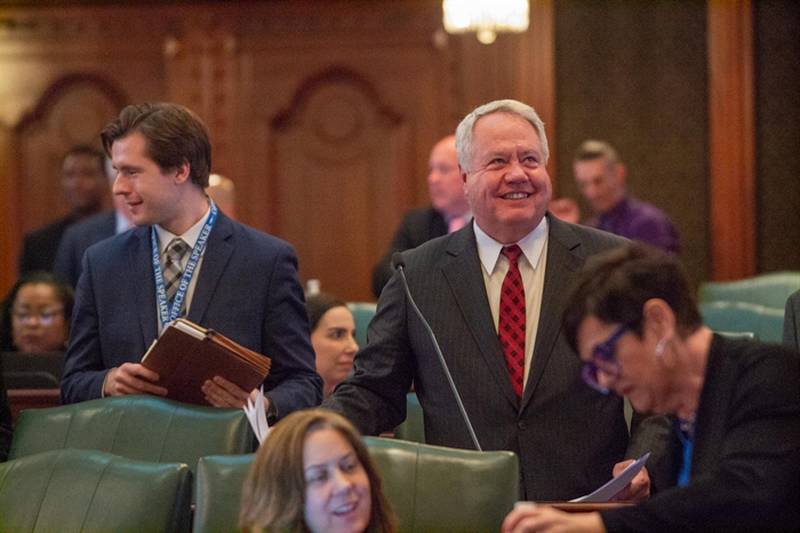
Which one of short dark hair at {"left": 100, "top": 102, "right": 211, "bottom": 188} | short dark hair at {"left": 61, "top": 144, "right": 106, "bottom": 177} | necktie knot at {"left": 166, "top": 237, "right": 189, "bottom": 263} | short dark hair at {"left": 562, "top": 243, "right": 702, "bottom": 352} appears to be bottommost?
short dark hair at {"left": 562, "top": 243, "right": 702, "bottom": 352}

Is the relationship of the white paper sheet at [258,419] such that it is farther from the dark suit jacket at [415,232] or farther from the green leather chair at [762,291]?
the green leather chair at [762,291]

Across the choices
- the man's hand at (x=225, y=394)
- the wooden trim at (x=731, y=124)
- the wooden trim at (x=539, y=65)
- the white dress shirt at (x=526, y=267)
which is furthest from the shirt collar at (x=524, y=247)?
the wooden trim at (x=731, y=124)

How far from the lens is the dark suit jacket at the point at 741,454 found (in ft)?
8.13

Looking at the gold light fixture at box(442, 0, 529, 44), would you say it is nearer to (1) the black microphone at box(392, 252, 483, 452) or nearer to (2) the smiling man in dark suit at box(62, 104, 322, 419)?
(2) the smiling man in dark suit at box(62, 104, 322, 419)

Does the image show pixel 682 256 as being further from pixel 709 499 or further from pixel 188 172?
pixel 709 499

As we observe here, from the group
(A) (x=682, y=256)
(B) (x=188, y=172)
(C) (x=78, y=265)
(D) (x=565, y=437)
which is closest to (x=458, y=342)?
(D) (x=565, y=437)

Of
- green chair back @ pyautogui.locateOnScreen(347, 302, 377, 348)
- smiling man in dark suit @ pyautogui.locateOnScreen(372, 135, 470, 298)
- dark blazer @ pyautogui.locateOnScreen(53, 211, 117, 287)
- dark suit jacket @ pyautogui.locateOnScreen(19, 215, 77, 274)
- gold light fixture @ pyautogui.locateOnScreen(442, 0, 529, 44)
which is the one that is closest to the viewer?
green chair back @ pyautogui.locateOnScreen(347, 302, 377, 348)

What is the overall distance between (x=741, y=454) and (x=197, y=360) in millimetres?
1695

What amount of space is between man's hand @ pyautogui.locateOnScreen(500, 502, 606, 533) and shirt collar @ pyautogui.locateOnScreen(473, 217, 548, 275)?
1187mm

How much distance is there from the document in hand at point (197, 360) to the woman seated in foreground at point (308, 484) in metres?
0.83

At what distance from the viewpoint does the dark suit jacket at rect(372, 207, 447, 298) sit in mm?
6211

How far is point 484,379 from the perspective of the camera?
3551mm

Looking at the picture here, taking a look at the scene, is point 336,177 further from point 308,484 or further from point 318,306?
point 308,484

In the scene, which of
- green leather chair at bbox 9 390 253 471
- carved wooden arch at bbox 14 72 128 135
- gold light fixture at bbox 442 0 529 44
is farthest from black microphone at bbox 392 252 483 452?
carved wooden arch at bbox 14 72 128 135
